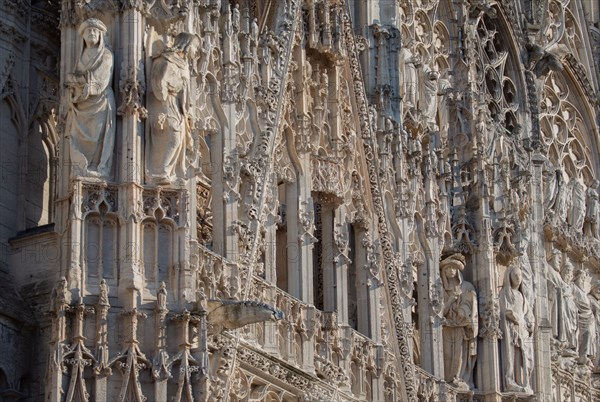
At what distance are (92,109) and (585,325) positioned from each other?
14.5 m

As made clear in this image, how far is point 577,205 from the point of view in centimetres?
3231

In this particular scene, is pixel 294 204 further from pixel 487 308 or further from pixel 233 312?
pixel 487 308

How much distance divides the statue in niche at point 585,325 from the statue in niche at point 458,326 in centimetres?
460

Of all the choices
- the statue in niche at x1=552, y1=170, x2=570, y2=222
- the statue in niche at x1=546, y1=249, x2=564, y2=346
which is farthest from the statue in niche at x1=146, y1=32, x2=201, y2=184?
the statue in niche at x1=552, y1=170, x2=570, y2=222

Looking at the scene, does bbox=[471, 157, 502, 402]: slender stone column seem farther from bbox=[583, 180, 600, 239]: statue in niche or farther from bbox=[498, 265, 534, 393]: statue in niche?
bbox=[583, 180, 600, 239]: statue in niche

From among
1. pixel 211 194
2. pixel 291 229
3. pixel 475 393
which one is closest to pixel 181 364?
pixel 211 194

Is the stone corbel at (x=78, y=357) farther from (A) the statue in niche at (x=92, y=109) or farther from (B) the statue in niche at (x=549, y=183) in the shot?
(B) the statue in niche at (x=549, y=183)

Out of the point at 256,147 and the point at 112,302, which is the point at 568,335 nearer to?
the point at 256,147

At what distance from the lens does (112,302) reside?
18250mm

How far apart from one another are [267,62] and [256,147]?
4.41ft

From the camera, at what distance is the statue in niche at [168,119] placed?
18.9 m

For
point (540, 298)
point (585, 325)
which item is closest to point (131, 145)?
point (540, 298)

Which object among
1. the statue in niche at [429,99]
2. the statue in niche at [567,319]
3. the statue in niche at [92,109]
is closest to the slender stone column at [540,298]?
the statue in niche at [567,319]

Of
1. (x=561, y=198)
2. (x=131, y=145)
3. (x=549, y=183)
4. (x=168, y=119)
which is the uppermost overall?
(x=549, y=183)
